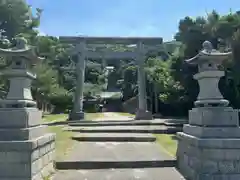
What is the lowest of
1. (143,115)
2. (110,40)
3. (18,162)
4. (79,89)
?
(143,115)

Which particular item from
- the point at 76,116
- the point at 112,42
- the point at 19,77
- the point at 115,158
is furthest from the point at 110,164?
the point at 112,42

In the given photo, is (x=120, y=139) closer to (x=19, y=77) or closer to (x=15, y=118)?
(x=19, y=77)

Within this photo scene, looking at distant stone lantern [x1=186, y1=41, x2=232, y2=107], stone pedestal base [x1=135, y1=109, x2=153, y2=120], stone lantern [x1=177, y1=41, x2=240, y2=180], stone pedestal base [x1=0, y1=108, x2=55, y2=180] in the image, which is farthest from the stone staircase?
stone pedestal base [x1=135, y1=109, x2=153, y2=120]

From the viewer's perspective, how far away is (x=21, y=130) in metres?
5.18

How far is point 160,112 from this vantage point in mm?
26594

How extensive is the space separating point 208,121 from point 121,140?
578cm

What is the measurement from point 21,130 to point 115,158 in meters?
3.01

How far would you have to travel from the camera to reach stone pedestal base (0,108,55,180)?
5.03 metres

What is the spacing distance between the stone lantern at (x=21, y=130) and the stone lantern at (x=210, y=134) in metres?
2.91

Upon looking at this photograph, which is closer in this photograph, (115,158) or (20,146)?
(20,146)

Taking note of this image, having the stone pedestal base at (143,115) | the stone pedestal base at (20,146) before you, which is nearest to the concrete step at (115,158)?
the stone pedestal base at (20,146)

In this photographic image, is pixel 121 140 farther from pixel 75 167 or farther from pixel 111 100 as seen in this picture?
pixel 111 100

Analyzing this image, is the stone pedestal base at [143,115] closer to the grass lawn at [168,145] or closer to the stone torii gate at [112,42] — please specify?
the stone torii gate at [112,42]

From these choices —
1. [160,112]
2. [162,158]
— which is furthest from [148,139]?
[160,112]
